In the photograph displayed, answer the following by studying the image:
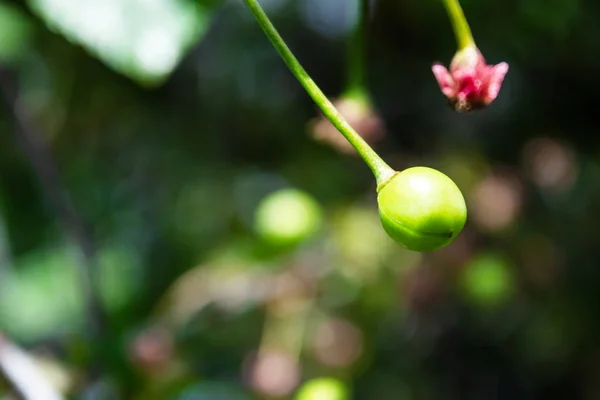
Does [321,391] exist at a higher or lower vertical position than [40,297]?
higher

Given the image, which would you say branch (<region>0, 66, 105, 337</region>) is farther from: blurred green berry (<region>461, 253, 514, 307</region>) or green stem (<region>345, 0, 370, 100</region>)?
blurred green berry (<region>461, 253, 514, 307</region>)

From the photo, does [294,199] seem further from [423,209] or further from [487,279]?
[423,209]

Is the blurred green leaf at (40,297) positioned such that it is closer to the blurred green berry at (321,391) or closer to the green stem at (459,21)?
the blurred green berry at (321,391)

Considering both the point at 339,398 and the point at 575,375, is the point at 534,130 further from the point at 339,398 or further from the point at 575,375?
the point at 575,375

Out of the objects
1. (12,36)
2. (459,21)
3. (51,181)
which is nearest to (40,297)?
(12,36)

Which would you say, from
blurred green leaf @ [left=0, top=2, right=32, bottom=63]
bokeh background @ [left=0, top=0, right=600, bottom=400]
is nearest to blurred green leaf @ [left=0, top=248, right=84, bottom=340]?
bokeh background @ [left=0, top=0, right=600, bottom=400]

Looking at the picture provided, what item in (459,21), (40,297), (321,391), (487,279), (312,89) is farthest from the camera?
(40,297)
